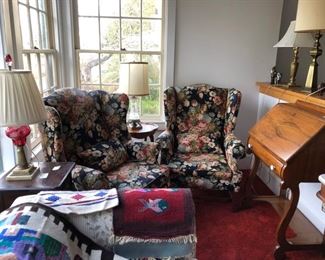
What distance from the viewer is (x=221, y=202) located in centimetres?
261

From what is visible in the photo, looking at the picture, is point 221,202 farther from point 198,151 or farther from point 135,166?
point 135,166

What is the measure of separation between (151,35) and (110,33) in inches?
17.4

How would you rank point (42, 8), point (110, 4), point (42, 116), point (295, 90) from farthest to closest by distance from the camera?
point (110, 4) → point (42, 8) → point (295, 90) → point (42, 116)

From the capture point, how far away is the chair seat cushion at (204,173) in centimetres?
234

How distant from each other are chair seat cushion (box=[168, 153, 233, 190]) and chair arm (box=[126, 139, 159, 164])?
0.64 ft

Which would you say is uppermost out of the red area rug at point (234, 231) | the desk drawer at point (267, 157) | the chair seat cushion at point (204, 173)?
the desk drawer at point (267, 157)

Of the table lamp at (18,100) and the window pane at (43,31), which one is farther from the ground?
the window pane at (43,31)

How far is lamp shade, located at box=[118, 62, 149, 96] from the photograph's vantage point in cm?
245

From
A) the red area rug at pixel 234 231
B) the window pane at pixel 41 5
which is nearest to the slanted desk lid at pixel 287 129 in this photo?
the red area rug at pixel 234 231

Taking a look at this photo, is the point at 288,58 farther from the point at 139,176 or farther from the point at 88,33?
the point at 139,176

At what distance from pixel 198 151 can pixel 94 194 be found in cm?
161

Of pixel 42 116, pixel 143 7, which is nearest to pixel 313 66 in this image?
pixel 143 7

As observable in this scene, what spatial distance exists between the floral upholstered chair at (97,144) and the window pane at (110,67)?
0.71 m

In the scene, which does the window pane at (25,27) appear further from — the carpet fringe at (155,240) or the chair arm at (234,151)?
the chair arm at (234,151)
